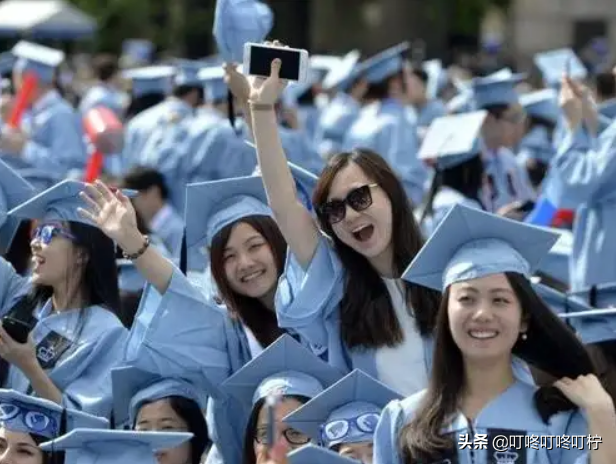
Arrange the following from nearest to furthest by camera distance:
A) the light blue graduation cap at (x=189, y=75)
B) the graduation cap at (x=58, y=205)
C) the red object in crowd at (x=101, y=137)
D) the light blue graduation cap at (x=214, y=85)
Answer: the graduation cap at (x=58, y=205) < the red object in crowd at (x=101, y=137) < the light blue graduation cap at (x=214, y=85) < the light blue graduation cap at (x=189, y=75)

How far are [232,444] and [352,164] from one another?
1.08 metres

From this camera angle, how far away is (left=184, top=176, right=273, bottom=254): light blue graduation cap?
6.95 meters

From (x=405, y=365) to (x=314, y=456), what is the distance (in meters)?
1.00

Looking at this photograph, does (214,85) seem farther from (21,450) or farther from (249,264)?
(21,450)

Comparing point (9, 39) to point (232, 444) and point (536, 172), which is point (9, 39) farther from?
point (232, 444)

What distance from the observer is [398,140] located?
1467 centimetres

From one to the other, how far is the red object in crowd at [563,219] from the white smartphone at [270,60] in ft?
13.0

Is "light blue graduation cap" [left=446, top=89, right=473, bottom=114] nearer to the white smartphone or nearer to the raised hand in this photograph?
the raised hand

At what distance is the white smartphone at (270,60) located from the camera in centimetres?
627

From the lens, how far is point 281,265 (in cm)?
679

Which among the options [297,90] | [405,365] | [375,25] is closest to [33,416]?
[405,365]

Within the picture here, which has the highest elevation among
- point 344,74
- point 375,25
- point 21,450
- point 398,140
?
point 375,25

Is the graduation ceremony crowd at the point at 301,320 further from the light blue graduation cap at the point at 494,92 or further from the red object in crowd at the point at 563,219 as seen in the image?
A: the light blue graduation cap at the point at 494,92

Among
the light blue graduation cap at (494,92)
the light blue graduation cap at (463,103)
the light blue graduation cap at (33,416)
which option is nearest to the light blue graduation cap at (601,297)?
the light blue graduation cap at (33,416)
